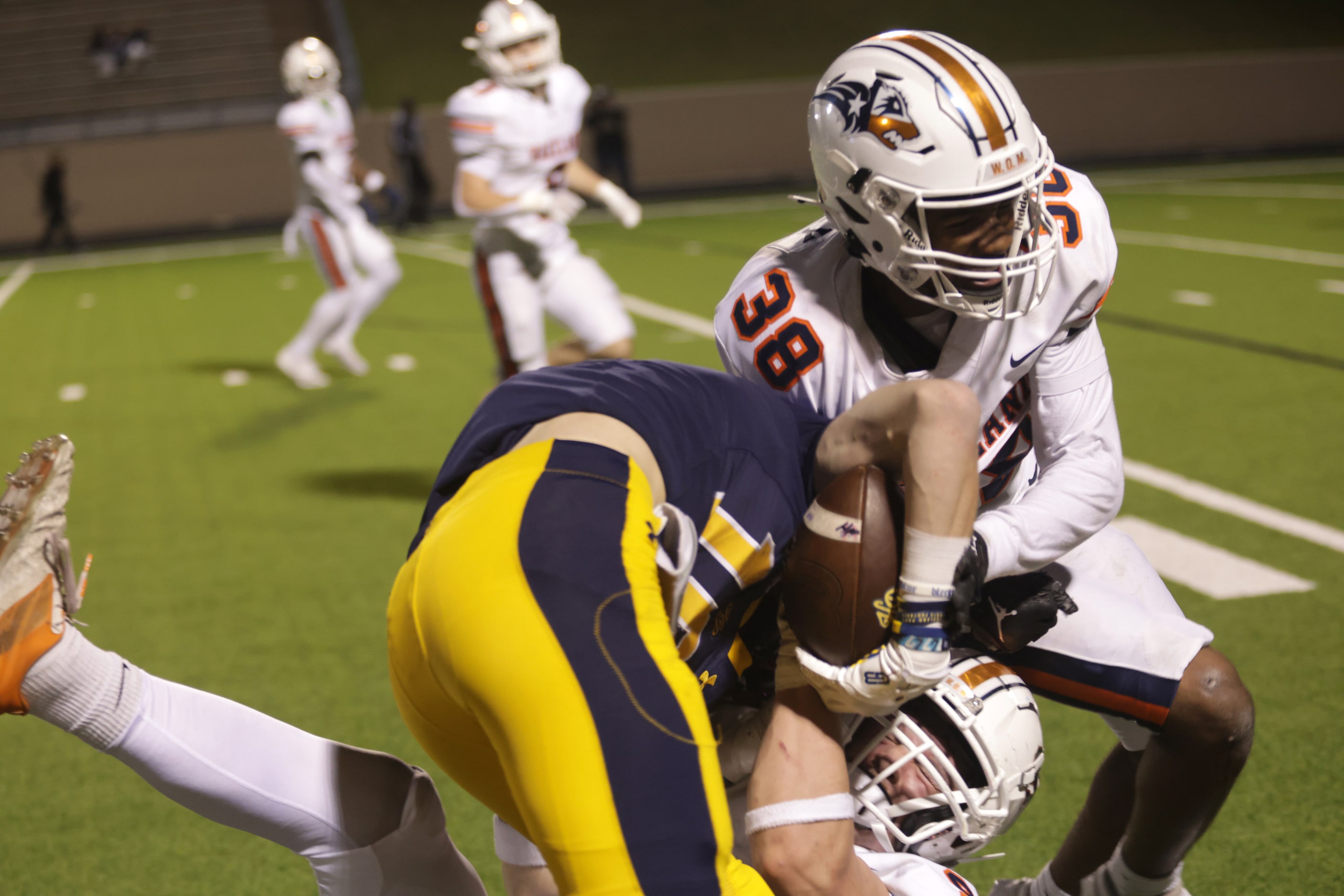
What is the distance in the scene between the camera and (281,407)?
7.50m

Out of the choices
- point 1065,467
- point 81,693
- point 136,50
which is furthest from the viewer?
point 136,50

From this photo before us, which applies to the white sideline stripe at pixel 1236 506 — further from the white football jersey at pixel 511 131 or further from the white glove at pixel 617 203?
the white football jersey at pixel 511 131

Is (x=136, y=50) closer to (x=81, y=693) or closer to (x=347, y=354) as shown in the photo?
(x=347, y=354)

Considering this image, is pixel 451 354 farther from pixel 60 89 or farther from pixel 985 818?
pixel 60 89

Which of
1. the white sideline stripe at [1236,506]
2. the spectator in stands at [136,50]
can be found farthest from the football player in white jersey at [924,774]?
the spectator in stands at [136,50]

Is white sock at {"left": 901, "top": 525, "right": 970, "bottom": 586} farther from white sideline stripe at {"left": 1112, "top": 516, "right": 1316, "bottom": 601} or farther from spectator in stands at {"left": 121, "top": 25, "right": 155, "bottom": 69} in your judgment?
spectator in stands at {"left": 121, "top": 25, "right": 155, "bottom": 69}

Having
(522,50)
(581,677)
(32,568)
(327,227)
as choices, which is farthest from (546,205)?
(581,677)

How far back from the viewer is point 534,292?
568 cm

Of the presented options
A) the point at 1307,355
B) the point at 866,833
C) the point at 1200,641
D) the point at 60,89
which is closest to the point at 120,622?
the point at 866,833

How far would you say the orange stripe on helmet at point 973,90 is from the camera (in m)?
2.06

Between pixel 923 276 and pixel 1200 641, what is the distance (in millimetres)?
756

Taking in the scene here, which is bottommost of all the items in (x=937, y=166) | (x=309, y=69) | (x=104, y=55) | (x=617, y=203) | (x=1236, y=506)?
(x=104, y=55)

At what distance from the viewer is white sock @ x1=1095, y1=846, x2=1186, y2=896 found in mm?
2275

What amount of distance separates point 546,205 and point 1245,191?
484 inches
